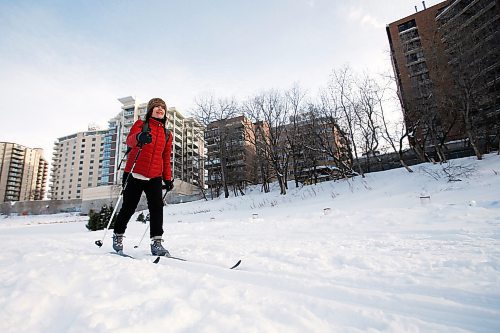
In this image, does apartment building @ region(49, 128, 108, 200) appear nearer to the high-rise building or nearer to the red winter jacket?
the high-rise building

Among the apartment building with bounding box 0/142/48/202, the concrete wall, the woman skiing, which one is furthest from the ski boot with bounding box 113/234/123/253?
the apartment building with bounding box 0/142/48/202

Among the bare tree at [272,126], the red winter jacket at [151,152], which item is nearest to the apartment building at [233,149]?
the bare tree at [272,126]

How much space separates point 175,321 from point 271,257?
1.62 meters

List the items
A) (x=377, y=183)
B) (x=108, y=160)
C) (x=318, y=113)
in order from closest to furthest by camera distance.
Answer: (x=377, y=183), (x=318, y=113), (x=108, y=160)

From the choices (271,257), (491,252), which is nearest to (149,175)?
(271,257)

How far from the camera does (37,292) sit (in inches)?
52.5

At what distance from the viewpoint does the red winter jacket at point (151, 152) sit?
308 centimetres

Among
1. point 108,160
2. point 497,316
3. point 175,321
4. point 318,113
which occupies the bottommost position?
point 497,316

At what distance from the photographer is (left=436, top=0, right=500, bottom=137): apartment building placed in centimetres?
Result: 1419

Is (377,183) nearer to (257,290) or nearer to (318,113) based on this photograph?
(318,113)

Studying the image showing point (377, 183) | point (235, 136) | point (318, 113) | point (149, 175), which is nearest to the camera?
point (149, 175)

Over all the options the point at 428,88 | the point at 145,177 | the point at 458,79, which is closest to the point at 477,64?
the point at 458,79

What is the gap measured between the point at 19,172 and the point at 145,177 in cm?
12181

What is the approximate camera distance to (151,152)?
124 inches
